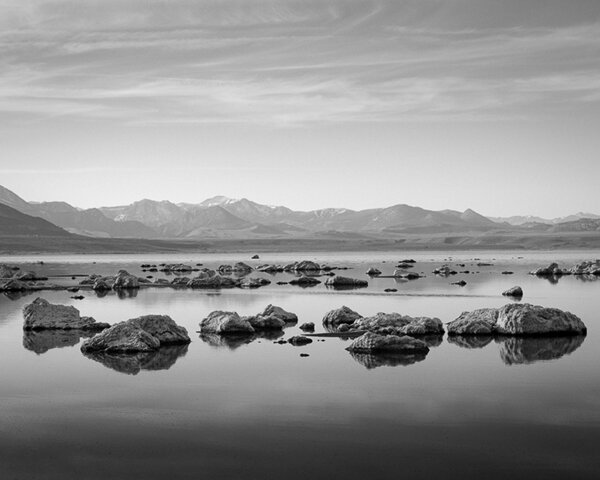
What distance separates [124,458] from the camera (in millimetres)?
11227

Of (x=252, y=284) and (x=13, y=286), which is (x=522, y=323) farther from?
(x=13, y=286)

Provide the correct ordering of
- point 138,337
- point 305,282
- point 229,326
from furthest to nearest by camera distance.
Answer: point 305,282, point 229,326, point 138,337

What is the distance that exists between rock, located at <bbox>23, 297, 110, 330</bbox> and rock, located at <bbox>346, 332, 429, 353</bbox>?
36.8 ft

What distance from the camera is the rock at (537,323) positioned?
941 inches

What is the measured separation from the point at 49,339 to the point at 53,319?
2.84 m

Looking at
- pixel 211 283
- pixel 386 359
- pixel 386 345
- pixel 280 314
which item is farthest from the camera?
pixel 211 283

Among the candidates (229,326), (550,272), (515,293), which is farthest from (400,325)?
(550,272)

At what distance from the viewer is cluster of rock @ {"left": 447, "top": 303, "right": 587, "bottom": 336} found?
23.9 metres

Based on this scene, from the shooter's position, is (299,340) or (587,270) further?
(587,270)

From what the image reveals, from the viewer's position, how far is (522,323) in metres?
23.9

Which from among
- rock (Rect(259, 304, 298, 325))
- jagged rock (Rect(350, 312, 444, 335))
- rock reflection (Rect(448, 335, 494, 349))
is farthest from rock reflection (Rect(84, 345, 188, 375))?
rock reflection (Rect(448, 335, 494, 349))

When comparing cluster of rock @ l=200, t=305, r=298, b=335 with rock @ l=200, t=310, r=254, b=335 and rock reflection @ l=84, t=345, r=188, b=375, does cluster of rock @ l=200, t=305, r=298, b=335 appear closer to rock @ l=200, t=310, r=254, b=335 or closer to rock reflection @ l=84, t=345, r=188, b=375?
rock @ l=200, t=310, r=254, b=335

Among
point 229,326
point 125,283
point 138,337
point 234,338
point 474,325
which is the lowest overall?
point 125,283

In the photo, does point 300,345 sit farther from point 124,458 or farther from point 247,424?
point 124,458
